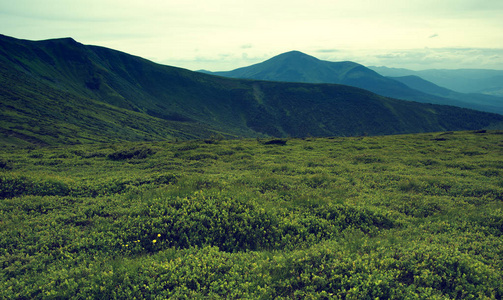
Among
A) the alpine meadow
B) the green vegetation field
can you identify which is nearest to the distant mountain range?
the alpine meadow

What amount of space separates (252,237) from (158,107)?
6751 inches

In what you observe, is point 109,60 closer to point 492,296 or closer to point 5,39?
point 5,39

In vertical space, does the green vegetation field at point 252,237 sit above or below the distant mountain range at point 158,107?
below

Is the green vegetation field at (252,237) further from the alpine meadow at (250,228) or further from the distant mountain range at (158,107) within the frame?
the distant mountain range at (158,107)

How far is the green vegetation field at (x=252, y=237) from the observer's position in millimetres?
6754

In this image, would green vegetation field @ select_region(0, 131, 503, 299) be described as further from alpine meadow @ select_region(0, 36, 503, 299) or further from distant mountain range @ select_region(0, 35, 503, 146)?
distant mountain range @ select_region(0, 35, 503, 146)

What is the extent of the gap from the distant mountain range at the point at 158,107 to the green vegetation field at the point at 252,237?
3113 inches

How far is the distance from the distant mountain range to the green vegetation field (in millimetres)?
79057

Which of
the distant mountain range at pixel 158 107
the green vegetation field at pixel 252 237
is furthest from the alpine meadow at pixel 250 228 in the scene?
the distant mountain range at pixel 158 107

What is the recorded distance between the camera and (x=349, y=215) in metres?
10.6

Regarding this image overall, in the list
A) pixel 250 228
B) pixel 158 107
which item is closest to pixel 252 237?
pixel 250 228

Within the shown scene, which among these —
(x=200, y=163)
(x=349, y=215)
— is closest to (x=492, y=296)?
(x=349, y=215)

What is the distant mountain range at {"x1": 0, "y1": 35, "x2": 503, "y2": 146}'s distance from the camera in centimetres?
9506

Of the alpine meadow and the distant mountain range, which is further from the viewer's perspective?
the distant mountain range
